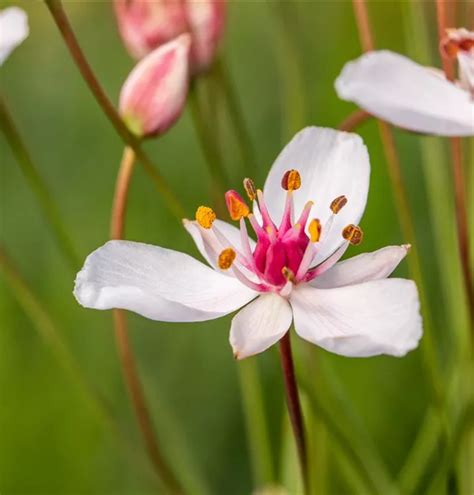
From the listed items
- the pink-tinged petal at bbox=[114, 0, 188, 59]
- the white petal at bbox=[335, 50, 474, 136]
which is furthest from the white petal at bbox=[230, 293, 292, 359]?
the pink-tinged petal at bbox=[114, 0, 188, 59]

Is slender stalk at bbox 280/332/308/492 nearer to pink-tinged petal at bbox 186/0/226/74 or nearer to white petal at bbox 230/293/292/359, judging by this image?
white petal at bbox 230/293/292/359

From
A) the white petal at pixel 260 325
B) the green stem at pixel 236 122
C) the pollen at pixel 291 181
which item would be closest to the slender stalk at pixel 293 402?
the white petal at pixel 260 325

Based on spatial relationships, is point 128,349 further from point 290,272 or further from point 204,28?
point 204,28

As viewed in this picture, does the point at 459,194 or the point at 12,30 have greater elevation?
the point at 12,30

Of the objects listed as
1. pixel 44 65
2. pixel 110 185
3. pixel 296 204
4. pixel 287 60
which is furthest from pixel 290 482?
pixel 44 65

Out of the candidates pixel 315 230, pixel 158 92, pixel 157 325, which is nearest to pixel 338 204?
pixel 315 230

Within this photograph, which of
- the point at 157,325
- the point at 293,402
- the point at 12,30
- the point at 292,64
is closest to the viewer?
the point at 293,402
